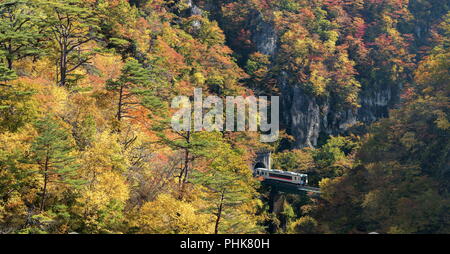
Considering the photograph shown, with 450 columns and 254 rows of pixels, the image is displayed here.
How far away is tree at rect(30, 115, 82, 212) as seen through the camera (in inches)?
771

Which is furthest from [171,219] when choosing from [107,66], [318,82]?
[318,82]

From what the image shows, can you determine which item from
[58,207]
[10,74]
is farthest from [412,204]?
[10,74]

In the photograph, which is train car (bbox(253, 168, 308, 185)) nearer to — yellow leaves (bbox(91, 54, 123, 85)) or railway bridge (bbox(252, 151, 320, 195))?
railway bridge (bbox(252, 151, 320, 195))

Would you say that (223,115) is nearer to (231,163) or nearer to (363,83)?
(231,163)

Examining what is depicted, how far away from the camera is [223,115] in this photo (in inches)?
1849

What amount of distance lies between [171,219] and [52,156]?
613 cm

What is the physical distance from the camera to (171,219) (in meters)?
22.1

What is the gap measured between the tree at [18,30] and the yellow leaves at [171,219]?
35.7 ft

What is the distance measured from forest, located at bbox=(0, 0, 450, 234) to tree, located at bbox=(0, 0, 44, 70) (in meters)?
0.12

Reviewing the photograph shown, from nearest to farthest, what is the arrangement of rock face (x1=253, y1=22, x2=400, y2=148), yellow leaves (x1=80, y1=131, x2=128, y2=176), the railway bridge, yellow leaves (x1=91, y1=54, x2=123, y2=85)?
yellow leaves (x1=80, y1=131, x2=128, y2=176), yellow leaves (x1=91, y1=54, x2=123, y2=85), the railway bridge, rock face (x1=253, y1=22, x2=400, y2=148)

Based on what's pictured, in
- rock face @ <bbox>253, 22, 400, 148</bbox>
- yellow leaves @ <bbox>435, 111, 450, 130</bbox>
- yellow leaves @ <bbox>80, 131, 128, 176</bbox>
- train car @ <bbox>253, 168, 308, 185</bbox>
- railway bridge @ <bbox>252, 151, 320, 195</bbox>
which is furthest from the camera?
rock face @ <bbox>253, 22, 400, 148</bbox>

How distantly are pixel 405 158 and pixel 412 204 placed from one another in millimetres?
4889

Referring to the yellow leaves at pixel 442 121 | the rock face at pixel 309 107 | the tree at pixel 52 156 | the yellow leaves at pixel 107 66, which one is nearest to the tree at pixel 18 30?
the yellow leaves at pixel 107 66

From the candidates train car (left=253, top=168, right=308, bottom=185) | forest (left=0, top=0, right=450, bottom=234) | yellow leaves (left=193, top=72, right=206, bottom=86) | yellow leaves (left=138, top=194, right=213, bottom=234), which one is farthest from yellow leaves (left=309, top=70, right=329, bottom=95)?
yellow leaves (left=138, top=194, right=213, bottom=234)
